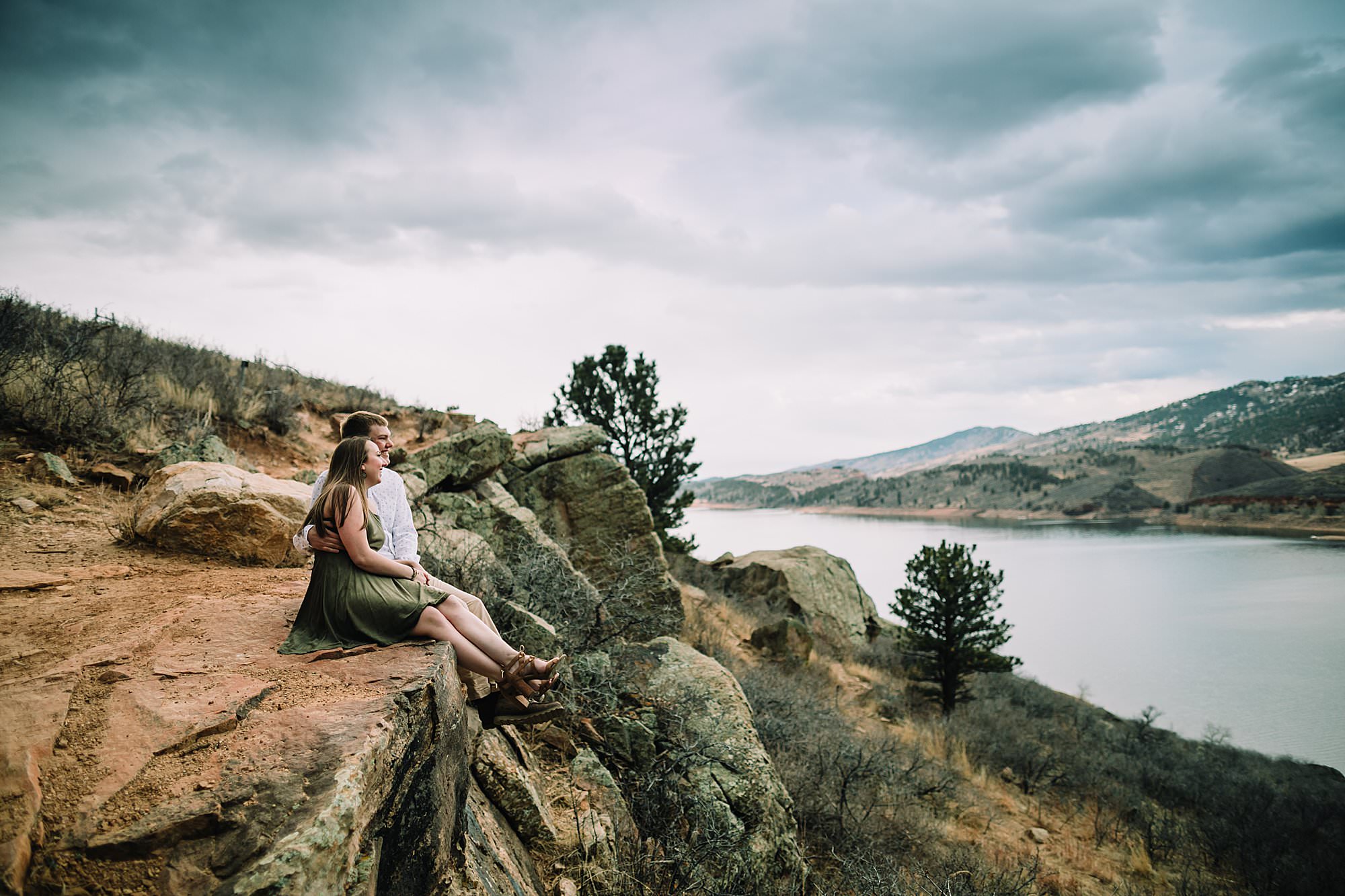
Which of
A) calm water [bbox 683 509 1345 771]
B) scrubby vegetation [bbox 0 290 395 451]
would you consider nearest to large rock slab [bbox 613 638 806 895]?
scrubby vegetation [bbox 0 290 395 451]

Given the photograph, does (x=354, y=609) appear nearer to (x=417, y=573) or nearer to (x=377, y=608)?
(x=377, y=608)

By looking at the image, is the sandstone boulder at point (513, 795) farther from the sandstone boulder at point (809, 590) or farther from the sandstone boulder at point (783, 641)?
the sandstone boulder at point (809, 590)

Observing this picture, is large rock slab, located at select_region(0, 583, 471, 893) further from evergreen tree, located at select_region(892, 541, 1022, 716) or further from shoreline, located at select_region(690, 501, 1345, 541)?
shoreline, located at select_region(690, 501, 1345, 541)

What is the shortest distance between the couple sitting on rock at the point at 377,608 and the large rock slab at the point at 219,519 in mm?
1696

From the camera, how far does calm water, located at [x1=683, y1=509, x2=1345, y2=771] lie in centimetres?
1395

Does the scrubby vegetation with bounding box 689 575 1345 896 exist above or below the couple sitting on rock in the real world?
below

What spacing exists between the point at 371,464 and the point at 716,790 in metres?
3.48

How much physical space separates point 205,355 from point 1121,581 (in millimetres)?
36332

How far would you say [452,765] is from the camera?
8.93 feet

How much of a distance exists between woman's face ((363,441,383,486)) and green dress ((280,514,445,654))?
24.0 inches

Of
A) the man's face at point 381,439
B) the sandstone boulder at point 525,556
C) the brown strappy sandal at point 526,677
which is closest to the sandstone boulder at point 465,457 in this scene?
the sandstone boulder at point 525,556

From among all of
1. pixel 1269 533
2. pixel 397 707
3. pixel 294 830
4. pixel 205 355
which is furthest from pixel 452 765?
pixel 1269 533

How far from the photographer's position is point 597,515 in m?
10.2

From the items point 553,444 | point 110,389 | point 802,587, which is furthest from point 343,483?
point 802,587
